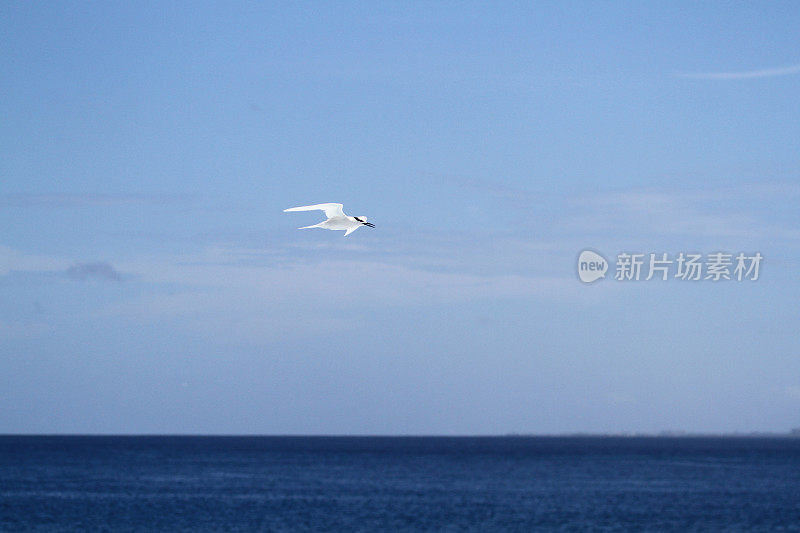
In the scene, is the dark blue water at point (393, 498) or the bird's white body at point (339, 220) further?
the dark blue water at point (393, 498)

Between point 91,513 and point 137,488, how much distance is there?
903 inches

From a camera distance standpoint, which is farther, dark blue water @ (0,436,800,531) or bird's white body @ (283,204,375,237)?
dark blue water @ (0,436,800,531)

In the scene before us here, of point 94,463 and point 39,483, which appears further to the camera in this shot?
point 94,463

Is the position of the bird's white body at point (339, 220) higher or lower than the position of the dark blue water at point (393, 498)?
higher

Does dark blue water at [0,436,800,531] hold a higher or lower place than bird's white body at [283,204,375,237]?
lower

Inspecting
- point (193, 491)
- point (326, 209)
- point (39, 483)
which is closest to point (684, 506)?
point (193, 491)

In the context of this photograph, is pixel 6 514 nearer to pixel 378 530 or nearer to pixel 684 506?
pixel 378 530

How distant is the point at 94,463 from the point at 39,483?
4618cm

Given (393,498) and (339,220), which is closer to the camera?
(339,220)

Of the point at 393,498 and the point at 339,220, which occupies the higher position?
the point at 339,220

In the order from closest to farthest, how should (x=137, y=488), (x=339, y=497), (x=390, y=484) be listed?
(x=339, y=497) → (x=137, y=488) → (x=390, y=484)

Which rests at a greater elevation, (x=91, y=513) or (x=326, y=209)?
(x=326, y=209)

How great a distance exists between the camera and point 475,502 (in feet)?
274

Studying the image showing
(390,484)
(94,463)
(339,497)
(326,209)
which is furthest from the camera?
(94,463)
